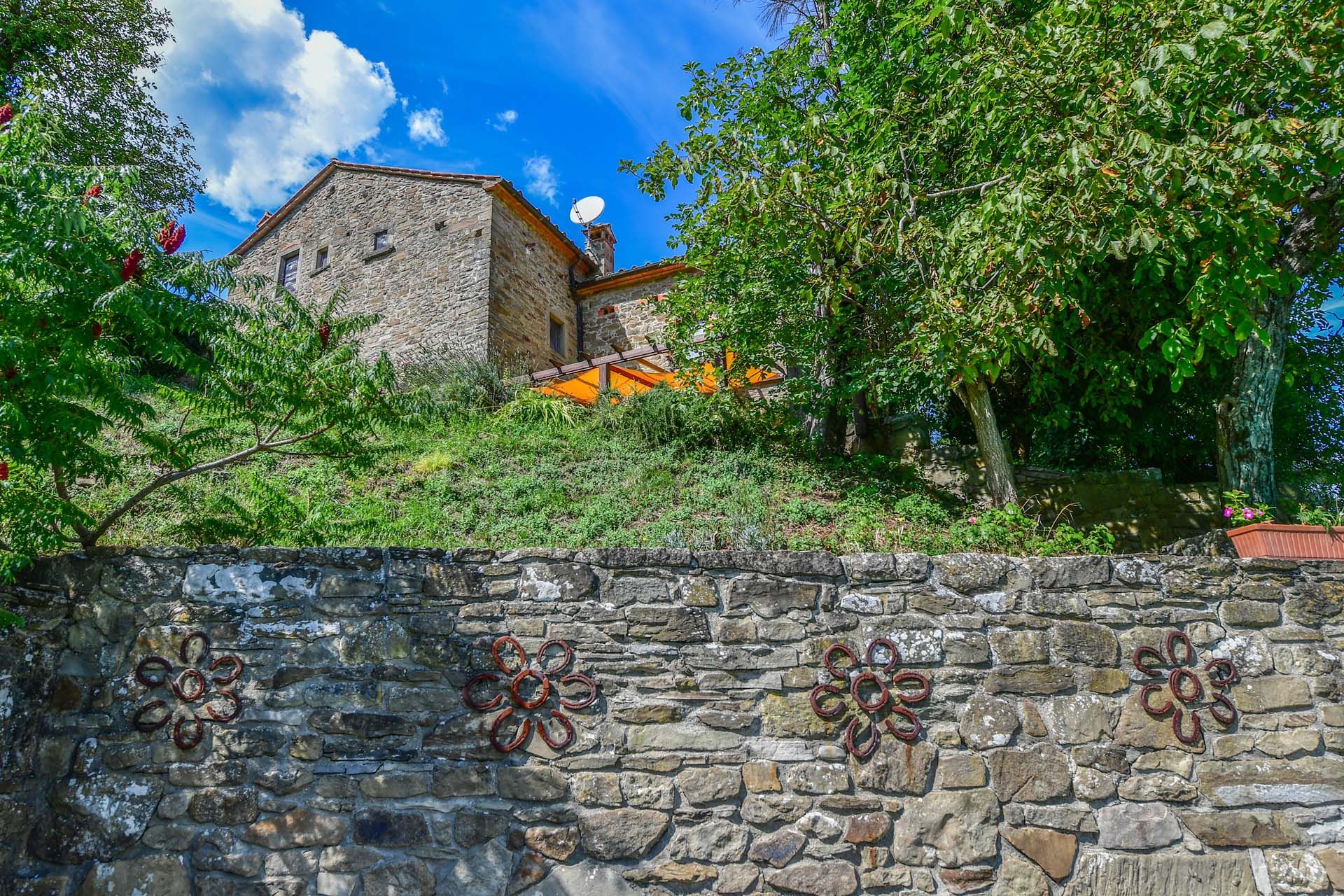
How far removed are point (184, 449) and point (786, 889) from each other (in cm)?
375

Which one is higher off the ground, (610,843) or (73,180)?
(73,180)

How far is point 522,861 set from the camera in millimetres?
3318

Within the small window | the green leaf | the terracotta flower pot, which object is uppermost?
the small window

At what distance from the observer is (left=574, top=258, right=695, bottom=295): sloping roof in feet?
51.0

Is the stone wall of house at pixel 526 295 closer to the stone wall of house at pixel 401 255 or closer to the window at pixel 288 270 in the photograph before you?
the stone wall of house at pixel 401 255

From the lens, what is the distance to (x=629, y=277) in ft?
52.7

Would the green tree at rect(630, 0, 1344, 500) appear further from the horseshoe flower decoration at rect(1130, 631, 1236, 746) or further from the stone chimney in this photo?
the stone chimney

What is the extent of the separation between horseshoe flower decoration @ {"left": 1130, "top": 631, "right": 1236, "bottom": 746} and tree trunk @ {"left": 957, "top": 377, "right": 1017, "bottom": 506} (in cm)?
308

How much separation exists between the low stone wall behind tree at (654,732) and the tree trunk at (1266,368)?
8.50ft

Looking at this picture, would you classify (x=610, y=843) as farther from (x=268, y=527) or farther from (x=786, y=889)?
(x=268, y=527)

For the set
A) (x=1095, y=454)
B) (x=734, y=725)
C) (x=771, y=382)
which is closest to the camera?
(x=734, y=725)

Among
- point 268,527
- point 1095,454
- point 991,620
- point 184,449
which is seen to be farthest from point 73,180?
point 1095,454

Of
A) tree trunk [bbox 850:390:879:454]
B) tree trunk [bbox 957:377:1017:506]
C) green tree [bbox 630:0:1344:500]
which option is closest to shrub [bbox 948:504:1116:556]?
tree trunk [bbox 957:377:1017:506]

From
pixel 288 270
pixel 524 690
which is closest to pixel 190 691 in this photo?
pixel 524 690
